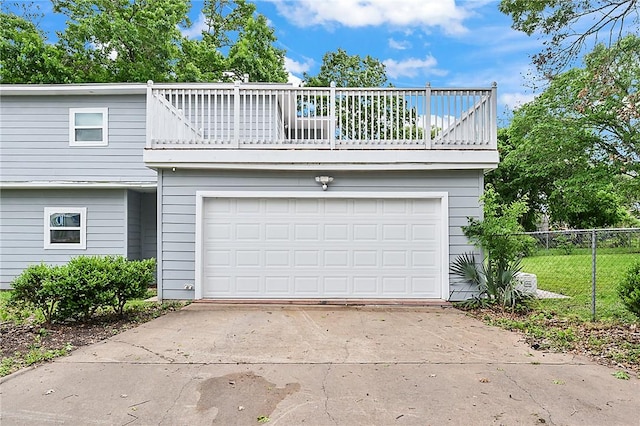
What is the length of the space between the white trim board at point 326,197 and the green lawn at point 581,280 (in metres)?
1.60

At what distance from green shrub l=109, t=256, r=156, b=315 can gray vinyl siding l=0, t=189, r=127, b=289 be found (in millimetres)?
4364

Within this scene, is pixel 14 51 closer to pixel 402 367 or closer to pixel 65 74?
pixel 65 74

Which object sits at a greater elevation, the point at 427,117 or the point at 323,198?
the point at 427,117

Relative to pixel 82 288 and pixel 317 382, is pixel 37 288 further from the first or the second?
pixel 317 382

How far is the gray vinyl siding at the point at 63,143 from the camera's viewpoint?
10406mm

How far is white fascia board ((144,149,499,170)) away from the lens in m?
7.46

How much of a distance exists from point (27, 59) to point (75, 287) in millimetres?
15069

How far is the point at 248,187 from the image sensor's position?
7.73 metres

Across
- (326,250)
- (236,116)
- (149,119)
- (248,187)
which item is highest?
(236,116)

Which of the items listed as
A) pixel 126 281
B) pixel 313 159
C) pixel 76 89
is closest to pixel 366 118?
pixel 313 159

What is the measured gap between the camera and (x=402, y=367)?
4227 millimetres

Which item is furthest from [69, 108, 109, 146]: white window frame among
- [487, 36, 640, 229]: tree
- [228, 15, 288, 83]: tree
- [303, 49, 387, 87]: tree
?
[303, 49, 387, 87]: tree

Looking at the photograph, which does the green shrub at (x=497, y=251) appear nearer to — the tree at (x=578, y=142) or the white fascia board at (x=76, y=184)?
the white fascia board at (x=76, y=184)

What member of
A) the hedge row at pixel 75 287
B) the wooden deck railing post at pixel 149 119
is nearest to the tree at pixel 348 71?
the wooden deck railing post at pixel 149 119
